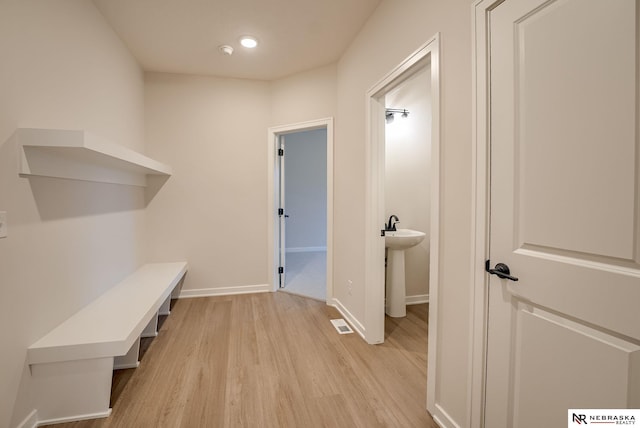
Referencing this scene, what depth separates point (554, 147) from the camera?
1012mm

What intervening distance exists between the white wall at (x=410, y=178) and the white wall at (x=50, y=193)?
272 cm

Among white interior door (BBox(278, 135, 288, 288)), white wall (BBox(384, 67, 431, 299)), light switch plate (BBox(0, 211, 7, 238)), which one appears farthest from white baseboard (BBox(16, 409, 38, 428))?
white wall (BBox(384, 67, 431, 299))

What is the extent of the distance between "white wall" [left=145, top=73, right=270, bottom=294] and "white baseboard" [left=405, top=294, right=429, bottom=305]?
70.0 inches

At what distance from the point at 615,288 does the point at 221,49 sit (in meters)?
3.30

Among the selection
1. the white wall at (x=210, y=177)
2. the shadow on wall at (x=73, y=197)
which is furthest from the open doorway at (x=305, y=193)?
the shadow on wall at (x=73, y=197)

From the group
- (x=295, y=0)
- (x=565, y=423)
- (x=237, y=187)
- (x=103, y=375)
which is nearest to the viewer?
(x=565, y=423)

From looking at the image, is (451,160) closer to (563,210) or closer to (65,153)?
(563,210)

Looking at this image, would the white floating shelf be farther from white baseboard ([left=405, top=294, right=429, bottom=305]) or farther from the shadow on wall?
white baseboard ([left=405, top=294, right=429, bottom=305])

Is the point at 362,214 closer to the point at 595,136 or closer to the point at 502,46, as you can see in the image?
the point at 502,46

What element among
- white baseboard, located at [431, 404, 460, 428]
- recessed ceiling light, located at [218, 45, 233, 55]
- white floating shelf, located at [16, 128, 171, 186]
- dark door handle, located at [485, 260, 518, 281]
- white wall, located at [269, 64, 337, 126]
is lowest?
white baseboard, located at [431, 404, 460, 428]

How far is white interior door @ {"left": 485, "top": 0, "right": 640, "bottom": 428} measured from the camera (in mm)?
845

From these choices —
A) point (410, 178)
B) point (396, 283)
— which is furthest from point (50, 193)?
point (410, 178)

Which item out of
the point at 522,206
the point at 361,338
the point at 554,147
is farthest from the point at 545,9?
the point at 361,338

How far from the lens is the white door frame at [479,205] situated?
1272 mm
